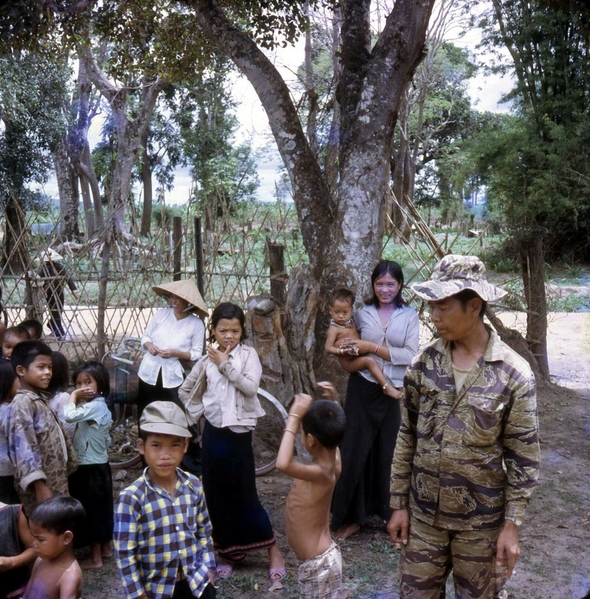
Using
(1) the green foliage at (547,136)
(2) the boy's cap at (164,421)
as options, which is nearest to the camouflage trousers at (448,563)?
(2) the boy's cap at (164,421)

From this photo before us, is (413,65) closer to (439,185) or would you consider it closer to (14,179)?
(14,179)

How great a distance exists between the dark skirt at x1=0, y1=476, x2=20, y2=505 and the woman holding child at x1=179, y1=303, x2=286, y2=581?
3.26 ft

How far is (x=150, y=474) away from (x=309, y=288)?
261 centimetres

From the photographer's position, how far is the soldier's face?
2.42m

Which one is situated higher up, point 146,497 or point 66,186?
point 66,186

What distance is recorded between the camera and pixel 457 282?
2389 millimetres

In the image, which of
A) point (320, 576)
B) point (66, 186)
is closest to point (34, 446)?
point (320, 576)

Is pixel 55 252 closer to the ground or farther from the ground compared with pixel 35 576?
farther from the ground

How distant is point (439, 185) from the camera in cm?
3102

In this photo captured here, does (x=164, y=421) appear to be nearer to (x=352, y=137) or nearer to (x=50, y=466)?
(x=50, y=466)

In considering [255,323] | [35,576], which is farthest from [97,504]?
[255,323]

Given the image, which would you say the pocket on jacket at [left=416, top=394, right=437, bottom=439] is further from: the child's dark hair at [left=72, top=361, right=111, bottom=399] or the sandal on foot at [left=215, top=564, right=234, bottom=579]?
the child's dark hair at [left=72, top=361, right=111, bottom=399]

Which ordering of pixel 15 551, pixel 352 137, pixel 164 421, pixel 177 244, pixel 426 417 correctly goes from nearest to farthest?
pixel 426 417 < pixel 164 421 < pixel 15 551 < pixel 352 137 < pixel 177 244

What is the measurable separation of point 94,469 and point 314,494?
1631mm
